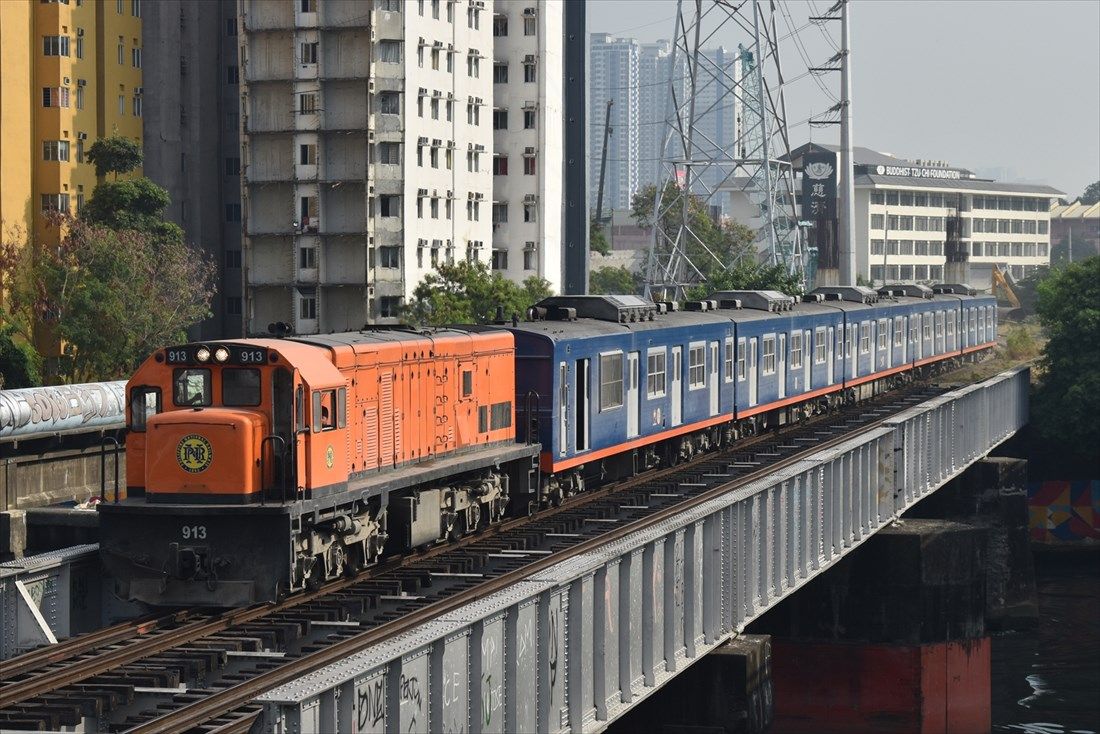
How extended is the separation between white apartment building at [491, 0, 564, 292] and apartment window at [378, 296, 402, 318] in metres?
17.2

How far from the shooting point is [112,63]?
273 feet

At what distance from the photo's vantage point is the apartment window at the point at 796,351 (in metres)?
47.6

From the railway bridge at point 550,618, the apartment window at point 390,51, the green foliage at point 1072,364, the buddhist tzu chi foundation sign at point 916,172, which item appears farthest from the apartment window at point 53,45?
the buddhist tzu chi foundation sign at point 916,172

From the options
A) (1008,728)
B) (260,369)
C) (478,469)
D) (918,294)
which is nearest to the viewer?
(260,369)

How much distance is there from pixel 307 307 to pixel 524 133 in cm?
2248

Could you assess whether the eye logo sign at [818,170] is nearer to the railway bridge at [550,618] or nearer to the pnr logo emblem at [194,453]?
the railway bridge at [550,618]

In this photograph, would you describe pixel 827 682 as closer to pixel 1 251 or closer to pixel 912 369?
pixel 912 369

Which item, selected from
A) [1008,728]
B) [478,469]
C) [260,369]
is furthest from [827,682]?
[260,369]

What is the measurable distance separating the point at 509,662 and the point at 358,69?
6809cm

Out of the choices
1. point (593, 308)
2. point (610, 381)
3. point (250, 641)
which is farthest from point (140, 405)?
point (593, 308)

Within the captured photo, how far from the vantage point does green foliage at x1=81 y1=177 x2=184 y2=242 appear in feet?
241

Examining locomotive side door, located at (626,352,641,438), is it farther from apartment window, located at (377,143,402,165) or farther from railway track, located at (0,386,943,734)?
apartment window, located at (377,143,402,165)

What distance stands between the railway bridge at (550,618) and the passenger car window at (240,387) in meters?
2.69

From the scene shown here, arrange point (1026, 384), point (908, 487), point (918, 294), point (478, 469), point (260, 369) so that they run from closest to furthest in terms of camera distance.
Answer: point (260, 369) < point (478, 469) < point (908, 487) < point (1026, 384) < point (918, 294)
